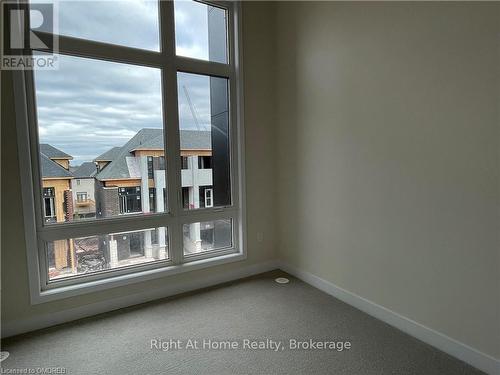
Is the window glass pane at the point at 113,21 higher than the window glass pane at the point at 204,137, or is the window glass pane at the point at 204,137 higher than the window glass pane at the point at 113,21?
the window glass pane at the point at 113,21

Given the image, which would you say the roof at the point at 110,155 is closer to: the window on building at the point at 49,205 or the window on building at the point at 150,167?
the window on building at the point at 150,167

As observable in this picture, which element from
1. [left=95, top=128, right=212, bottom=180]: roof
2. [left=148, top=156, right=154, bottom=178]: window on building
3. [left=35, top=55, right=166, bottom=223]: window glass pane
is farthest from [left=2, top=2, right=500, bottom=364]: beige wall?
[left=148, top=156, right=154, bottom=178]: window on building

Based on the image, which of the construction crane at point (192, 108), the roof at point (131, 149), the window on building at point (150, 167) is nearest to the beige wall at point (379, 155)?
the construction crane at point (192, 108)

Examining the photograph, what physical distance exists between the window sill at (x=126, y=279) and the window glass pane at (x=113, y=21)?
216 centimetres

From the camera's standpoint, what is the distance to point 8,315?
7.32ft

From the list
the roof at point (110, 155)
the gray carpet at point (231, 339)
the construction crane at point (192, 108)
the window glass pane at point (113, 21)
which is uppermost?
the window glass pane at point (113, 21)

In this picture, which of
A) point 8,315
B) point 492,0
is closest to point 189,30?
point 492,0

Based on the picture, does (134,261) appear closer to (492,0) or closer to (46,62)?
(46,62)

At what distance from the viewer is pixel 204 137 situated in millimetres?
3102

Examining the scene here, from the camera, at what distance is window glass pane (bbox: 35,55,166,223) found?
7.86 feet

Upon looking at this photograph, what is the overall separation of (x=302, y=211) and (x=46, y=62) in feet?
9.01

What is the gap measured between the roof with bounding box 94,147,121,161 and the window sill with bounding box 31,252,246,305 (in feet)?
3.67

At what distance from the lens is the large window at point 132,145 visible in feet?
7.82

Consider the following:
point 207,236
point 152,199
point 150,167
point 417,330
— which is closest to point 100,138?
point 150,167
